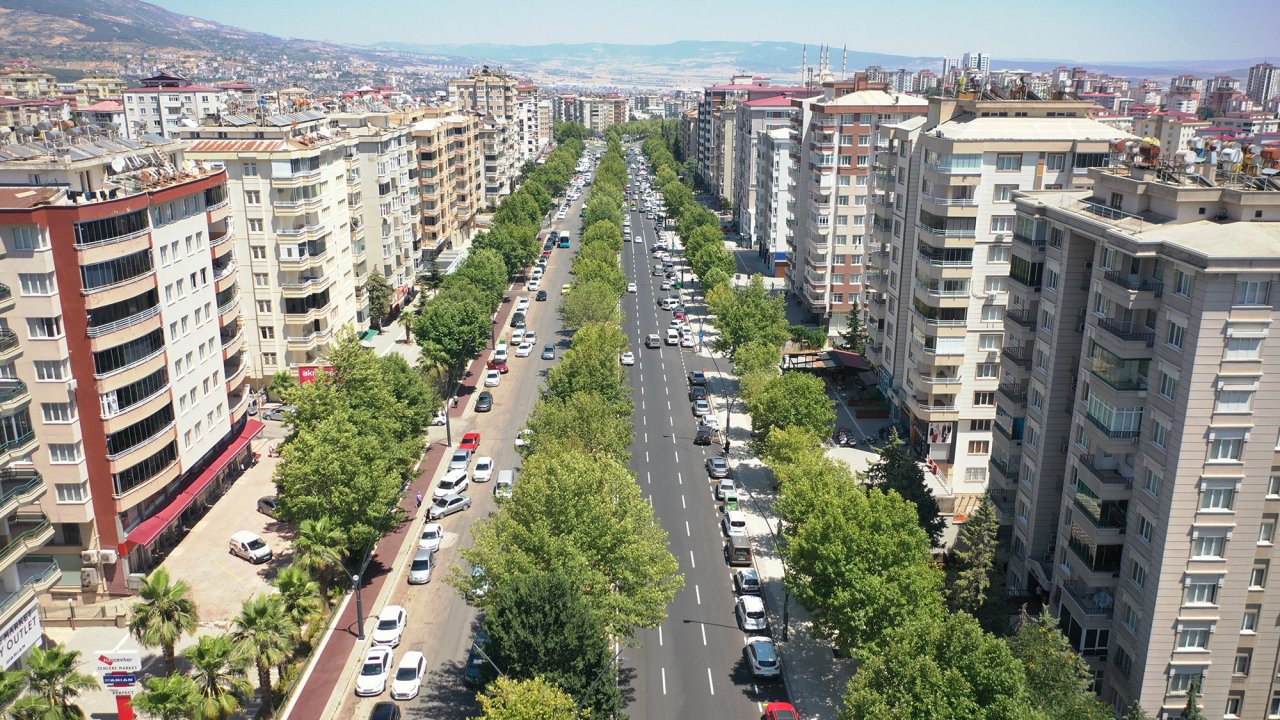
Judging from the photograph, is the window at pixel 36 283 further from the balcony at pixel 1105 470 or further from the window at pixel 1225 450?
the window at pixel 1225 450

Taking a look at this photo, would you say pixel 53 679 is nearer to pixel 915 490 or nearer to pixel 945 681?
pixel 945 681

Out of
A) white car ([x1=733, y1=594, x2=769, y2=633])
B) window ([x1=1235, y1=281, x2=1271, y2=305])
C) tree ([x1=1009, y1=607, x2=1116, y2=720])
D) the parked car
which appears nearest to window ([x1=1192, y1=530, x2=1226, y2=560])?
tree ([x1=1009, y1=607, x2=1116, y2=720])

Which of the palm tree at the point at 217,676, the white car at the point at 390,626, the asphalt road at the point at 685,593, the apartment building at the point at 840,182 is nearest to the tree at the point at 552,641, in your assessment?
the asphalt road at the point at 685,593

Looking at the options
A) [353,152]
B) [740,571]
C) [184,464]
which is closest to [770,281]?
[353,152]

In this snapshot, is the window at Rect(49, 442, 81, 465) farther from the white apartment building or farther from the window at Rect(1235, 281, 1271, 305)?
the white apartment building

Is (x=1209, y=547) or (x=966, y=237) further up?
(x=966, y=237)

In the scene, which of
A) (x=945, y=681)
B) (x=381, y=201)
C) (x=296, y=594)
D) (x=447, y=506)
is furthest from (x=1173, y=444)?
(x=381, y=201)

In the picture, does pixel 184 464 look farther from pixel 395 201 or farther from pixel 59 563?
pixel 395 201

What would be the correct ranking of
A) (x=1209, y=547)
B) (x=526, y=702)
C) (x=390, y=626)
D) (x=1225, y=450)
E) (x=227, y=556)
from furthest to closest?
(x=227, y=556) → (x=390, y=626) → (x=1209, y=547) → (x=1225, y=450) → (x=526, y=702)
